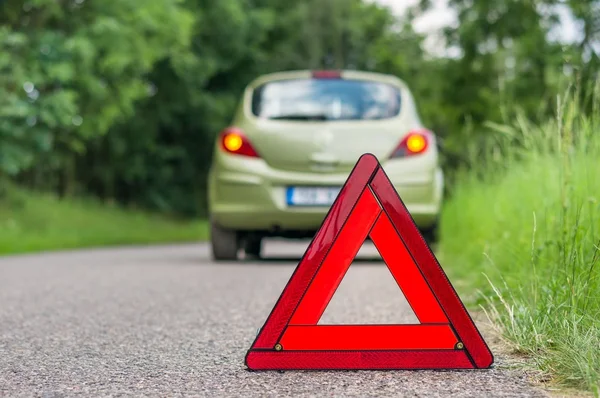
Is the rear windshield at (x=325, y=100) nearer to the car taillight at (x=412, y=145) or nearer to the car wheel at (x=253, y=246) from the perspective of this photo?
the car taillight at (x=412, y=145)

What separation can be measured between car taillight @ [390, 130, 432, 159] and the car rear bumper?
0.19 meters

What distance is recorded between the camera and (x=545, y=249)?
19.4ft

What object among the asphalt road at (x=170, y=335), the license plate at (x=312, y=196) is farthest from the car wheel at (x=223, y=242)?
the license plate at (x=312, y=196)

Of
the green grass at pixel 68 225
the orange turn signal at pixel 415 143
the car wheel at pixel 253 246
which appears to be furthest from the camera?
the green grass at pixel 68 225

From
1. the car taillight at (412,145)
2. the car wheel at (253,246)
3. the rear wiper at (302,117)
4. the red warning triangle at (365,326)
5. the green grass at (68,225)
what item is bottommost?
the green grass at (68,225)

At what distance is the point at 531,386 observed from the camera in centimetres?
358

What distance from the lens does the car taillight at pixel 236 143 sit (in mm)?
9719

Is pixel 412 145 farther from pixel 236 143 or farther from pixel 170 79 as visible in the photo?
pixel 170 79

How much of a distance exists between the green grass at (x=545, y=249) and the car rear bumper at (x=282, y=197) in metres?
0.51

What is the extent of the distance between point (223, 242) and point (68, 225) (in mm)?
11918

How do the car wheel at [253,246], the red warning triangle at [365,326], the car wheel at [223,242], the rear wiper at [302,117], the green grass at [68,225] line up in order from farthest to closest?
the green grass at [68,225]
the car wheel at [253,246]
the car wheel at [223,242]
the rear wiper at [302,117]
the red warning triangle at [365,326]

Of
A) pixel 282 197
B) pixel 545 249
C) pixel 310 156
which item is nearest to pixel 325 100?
pixel 310 156

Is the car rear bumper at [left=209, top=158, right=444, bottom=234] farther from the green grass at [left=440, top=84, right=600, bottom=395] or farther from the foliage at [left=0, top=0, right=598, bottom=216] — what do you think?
the foliage at [left=0, top=0, right=598, bottom=216]

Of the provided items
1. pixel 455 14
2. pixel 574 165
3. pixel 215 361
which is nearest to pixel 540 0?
pixel 455 14
